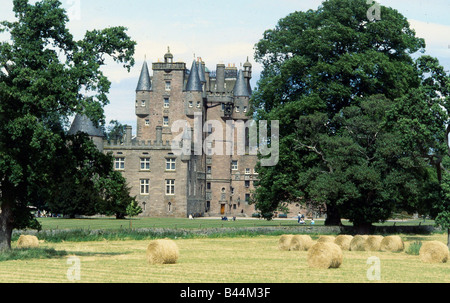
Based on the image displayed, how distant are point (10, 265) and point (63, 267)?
2.13 metres

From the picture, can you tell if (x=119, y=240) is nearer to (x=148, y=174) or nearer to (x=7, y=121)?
(x=7, y=121)

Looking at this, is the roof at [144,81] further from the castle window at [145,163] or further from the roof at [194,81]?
the castle window at [145,163]

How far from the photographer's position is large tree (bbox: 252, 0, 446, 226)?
145 feet

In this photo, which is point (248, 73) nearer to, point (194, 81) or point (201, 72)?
point (201, 72)

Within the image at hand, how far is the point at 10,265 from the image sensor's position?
24.8 m

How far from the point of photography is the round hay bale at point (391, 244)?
33.7 m

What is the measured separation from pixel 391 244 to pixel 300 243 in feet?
14.4

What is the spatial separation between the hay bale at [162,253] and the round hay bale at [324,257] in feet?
16.7

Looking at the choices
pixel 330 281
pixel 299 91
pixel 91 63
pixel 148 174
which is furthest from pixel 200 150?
pixel 330 281

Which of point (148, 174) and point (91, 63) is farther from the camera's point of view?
point (148, 174)

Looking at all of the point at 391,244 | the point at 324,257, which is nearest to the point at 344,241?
the point at 391,244

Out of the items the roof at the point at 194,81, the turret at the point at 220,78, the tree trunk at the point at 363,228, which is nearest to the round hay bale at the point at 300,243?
the tree trunk at the point at 363,228
